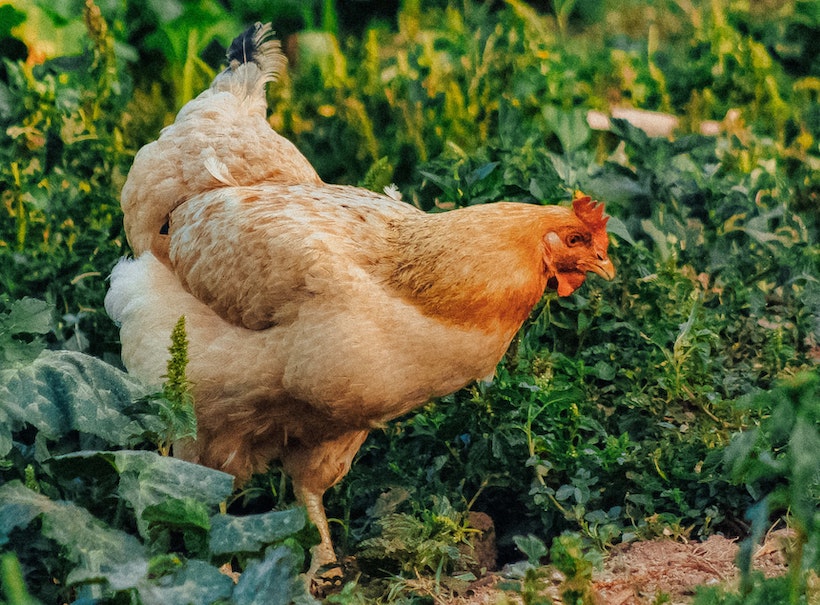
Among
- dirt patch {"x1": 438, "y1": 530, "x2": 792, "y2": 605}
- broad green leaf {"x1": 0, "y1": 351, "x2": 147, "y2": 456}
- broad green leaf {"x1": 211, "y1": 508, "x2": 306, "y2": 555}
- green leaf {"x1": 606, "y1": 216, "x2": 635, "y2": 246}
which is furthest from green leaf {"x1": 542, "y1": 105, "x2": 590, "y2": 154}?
broad green leaf {"x1": 211, "y1": 508, "x2": 306, "y2": 555}

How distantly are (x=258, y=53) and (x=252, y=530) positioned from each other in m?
2.49

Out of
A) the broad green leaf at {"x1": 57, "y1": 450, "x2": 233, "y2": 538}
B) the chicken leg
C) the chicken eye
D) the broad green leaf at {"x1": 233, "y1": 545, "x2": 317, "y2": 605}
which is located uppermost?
the chicken eye

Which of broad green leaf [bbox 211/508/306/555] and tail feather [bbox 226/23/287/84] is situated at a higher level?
tail feather [bbox 226/23/287/84]

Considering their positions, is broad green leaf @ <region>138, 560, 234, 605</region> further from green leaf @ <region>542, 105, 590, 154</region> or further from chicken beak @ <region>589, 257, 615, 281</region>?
green leaf @ <region>542, 105, 590, 154</region>

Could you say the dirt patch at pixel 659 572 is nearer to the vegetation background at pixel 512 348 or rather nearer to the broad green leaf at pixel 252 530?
the vegetation background at pixel 512 348

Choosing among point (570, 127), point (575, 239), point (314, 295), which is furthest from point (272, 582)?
point (570, 127)

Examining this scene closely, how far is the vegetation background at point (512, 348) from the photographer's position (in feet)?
9.24

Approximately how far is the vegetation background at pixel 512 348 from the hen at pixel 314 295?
38cm

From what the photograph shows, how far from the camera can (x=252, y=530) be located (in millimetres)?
2803

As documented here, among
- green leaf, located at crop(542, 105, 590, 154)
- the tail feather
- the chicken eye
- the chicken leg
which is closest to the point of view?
the chicken eye

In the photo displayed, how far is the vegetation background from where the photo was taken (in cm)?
282

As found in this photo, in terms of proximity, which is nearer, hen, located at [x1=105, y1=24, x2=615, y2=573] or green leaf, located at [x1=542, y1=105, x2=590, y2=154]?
hen, located at [x1=105, y1=24, x2=615, y2=573]

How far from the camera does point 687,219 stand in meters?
4.77

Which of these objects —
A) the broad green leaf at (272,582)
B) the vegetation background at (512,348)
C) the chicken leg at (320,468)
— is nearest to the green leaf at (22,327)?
the vegetation background at (512,348)
